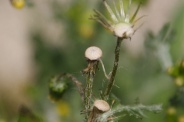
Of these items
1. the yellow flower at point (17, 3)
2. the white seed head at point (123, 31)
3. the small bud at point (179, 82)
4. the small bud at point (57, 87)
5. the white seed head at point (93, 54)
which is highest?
the yellow flower at point (17, 3)

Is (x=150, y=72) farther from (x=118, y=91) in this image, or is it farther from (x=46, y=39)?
(x=46, y=39)

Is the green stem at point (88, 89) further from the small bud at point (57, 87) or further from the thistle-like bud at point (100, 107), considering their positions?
the small bud at point (57, 87)

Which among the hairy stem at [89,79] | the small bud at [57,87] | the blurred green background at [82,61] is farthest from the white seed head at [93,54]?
the blurred green background at [82,61]

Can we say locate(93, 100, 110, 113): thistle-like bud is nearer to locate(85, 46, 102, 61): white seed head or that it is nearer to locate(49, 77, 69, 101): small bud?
locate(85, 46, 102, 61): white seed head

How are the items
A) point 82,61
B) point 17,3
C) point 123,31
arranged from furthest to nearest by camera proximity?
1. point 82,61
2. point 17,3
3. point 123,31

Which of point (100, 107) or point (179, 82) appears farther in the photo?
point (179, 82)

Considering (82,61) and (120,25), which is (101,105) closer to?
(120,25)

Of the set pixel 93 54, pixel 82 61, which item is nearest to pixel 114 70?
pixel 93 54

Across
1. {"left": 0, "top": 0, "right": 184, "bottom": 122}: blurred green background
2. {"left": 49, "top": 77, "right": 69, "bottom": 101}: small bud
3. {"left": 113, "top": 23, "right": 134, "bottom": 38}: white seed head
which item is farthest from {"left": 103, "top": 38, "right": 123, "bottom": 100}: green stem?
{"left": 0, "top": 0, "right": 184, "bottom": 122}: blurred green background

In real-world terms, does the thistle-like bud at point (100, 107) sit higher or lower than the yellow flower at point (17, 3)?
lower
